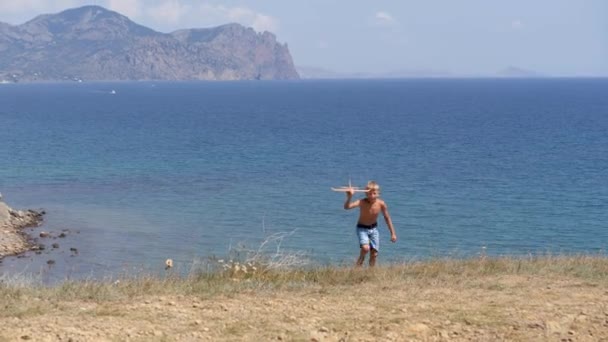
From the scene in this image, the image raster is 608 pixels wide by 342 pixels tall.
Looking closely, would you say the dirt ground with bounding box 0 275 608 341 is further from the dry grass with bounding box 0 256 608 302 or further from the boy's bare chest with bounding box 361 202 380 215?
the boy's bare chest with bounding box 361 202 380 215

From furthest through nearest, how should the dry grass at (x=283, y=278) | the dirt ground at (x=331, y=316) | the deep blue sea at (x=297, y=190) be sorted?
the deep blue sea at (x=297, y=190) < the dry grass at (x=283, y=278) < the dirt ground at (x=331, y=316)

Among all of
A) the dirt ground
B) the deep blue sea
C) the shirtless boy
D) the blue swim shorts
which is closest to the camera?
the dirt ground

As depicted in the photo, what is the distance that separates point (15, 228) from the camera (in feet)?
110

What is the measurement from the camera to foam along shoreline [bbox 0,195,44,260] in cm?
2984

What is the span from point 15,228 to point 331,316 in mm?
27321

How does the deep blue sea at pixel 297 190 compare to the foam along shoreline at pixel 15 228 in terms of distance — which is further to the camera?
the foam along shoreline at pixel 15 228

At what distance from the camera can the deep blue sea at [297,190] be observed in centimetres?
2914

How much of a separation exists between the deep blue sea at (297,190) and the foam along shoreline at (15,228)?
0.74m

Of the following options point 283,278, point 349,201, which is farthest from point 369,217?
point 283,278

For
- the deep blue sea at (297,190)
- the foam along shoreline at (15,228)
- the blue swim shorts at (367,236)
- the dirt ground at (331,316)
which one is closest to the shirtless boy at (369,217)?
the blue swim shorts at (367,236)

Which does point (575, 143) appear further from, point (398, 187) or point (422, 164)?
point (398, 187)

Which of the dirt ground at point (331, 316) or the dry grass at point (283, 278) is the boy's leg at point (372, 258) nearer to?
the dry grass at point (283, 278)

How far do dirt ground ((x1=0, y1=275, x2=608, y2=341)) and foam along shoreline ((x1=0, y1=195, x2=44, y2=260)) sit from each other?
69.1ft

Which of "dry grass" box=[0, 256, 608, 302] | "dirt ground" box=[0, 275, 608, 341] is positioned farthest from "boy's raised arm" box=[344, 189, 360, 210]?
"dirt ground" box=[0, 275, 608, 341]
